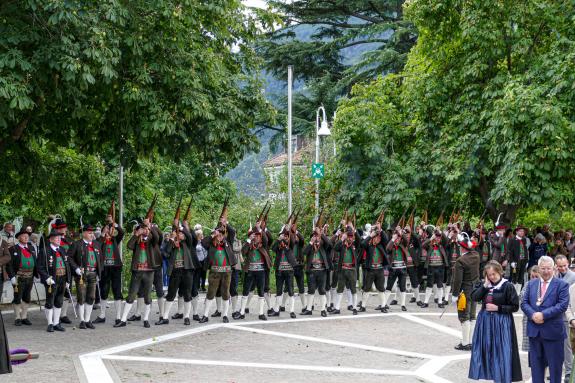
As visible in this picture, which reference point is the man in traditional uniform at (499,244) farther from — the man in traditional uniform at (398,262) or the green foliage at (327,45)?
the green foliage at (327,45)

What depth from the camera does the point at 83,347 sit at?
13.8 metres

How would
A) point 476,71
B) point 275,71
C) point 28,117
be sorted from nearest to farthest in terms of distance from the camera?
point 28,117
point 476,71
point 275,71

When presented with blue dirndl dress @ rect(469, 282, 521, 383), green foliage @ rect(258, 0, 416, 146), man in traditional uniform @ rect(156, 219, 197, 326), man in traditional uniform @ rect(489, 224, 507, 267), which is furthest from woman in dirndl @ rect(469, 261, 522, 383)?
green foliage @ rect(258, 0, 416, 146)

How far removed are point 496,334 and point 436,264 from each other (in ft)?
34.3

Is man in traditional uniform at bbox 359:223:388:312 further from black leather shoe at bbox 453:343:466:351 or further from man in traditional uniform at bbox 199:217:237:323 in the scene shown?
black leather shoe at bbox 453:343:466:351

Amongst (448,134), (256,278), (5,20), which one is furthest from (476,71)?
(5,20)

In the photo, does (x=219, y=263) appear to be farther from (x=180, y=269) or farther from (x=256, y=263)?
(x=256, y=263)

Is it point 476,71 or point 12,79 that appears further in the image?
point 476,71

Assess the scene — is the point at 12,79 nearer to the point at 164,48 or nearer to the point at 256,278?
the point at 164,48

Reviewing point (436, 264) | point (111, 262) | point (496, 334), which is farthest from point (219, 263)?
point (496, 334)

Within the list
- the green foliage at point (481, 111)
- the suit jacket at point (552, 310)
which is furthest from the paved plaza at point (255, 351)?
the green foliage at point (481, 111)

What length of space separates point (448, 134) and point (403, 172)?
1777 mm

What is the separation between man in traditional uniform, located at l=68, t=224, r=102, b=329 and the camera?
16.2 m

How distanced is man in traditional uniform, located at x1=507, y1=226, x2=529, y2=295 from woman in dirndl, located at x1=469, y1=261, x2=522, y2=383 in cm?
1302
